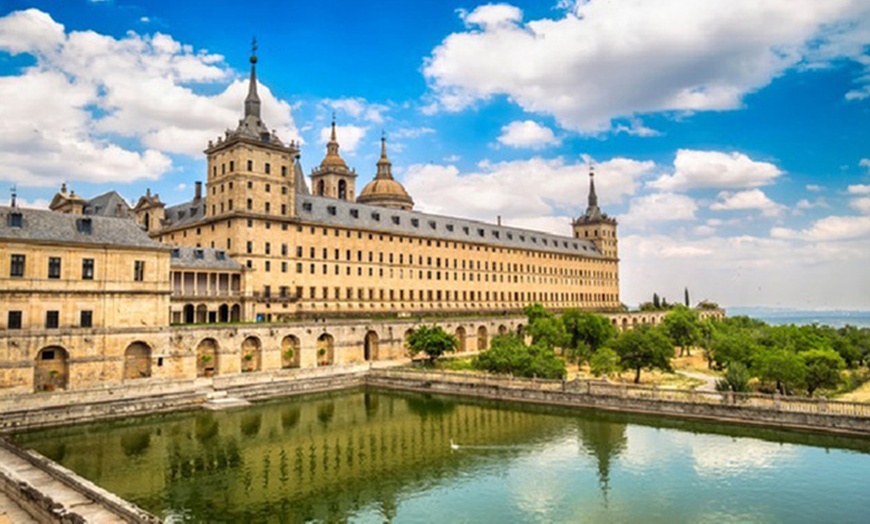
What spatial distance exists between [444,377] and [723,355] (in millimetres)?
23875

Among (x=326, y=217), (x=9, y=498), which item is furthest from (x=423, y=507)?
(x=326, y=217)

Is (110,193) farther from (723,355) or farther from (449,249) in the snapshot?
(723,355)

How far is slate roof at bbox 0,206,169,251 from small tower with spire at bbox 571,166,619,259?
9197 cm

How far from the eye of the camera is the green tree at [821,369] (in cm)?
3706

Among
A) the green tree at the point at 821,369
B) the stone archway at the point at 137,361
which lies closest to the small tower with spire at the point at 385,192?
the stone archway at the point at 137,361

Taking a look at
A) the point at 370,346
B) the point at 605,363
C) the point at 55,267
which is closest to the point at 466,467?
the point at 605,363

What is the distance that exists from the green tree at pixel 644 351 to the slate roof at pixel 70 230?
119 ft

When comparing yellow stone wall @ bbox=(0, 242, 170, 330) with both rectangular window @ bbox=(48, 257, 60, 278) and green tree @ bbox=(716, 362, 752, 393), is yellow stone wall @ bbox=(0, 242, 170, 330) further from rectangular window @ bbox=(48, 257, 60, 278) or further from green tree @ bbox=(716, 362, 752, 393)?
green tree @ bbox=(716, 362, 752, 393)

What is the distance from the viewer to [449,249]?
82500 millimetres

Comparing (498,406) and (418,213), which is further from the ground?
(418,213)

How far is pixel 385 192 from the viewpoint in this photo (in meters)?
95.4

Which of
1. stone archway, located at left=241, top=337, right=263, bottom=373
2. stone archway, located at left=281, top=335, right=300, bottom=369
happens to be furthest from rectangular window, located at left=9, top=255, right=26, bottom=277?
stone archway, located at left=281, top=335, right=300, bottom=369

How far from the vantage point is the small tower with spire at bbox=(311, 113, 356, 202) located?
9431 centimetres

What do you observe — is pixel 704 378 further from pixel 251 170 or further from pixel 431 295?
pixel 251 170
